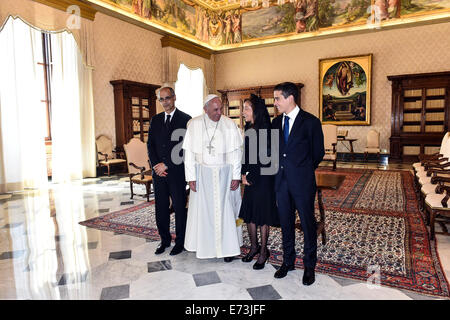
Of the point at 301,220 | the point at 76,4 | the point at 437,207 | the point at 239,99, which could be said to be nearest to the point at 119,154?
the point at 76,4

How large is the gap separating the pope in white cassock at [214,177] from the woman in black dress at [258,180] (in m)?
0.14

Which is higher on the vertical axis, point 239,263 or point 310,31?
point 310,31

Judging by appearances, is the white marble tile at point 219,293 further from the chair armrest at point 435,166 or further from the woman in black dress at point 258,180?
the chair armrest at point 435,166

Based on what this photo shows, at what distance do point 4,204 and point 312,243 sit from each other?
5.77 m

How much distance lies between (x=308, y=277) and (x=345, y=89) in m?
10.5

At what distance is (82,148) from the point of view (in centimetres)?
888

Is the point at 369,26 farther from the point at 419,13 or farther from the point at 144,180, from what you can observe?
the point at 144,180

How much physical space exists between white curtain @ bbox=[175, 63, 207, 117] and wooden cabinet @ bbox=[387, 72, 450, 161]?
7164mm

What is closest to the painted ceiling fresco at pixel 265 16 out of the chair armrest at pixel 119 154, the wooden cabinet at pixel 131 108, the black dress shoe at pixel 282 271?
the wooden cabinet at pixel 131 108

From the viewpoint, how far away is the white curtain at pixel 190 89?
500 inches

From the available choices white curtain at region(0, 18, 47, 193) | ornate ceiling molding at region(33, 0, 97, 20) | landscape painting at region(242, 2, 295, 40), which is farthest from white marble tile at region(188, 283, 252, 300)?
landscape painting at region(242, 2, 295, 40)

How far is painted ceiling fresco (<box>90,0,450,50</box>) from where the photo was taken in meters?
10.5

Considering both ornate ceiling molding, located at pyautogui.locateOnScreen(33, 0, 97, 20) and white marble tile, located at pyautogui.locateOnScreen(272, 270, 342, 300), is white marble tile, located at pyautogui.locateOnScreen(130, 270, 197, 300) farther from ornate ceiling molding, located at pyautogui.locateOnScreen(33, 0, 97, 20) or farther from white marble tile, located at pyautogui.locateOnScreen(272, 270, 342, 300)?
ornate ceiling molding, located at pyautogui.locateOnScreen(33, 0, 97, 20)
